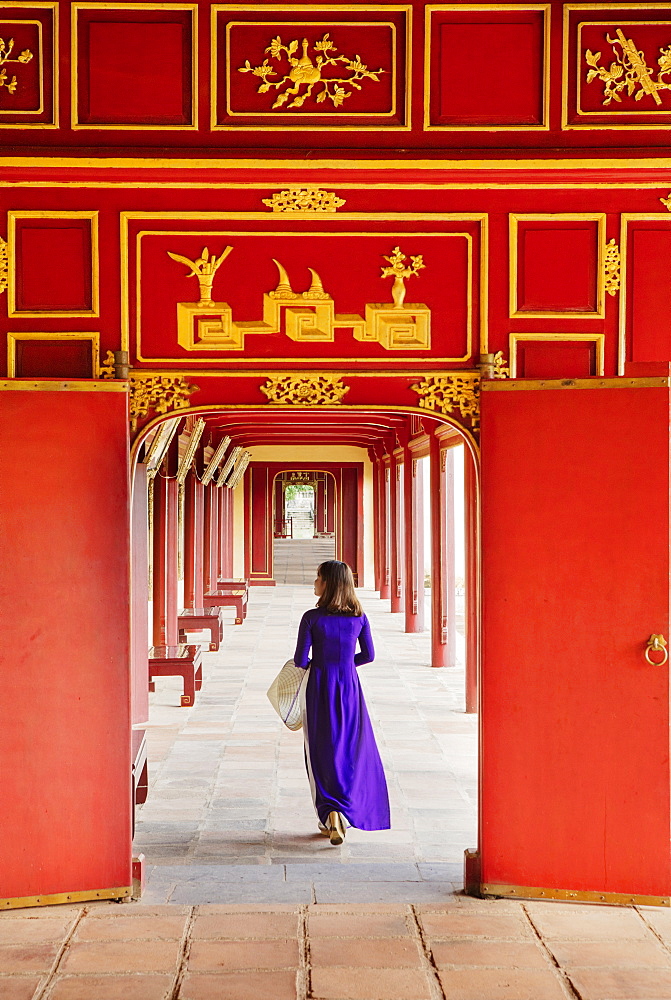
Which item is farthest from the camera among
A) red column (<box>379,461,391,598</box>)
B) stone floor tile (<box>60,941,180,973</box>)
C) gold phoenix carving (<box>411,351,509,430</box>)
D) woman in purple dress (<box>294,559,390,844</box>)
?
red column (<box>379,461,391,598</box>)

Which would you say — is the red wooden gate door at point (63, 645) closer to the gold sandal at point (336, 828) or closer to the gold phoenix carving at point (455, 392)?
the gold sandal at point (336, 828)

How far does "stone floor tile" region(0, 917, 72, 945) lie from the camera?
11.8 feet

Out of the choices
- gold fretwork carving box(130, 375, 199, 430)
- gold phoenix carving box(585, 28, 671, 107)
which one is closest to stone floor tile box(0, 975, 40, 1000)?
gold fretwork carving box(130, 375, 199, 430)

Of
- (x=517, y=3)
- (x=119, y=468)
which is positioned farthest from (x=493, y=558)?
(x=517, y=3)

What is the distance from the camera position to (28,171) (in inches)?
157

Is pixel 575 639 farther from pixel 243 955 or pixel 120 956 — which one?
pixel 120 956

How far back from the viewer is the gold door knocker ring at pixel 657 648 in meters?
3.93

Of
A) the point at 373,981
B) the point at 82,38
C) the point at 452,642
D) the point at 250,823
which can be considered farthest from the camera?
the point at 452,642

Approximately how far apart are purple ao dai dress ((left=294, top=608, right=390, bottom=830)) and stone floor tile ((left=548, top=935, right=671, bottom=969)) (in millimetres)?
1299

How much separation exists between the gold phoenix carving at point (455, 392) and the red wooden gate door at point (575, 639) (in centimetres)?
10

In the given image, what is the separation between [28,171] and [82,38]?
62cm

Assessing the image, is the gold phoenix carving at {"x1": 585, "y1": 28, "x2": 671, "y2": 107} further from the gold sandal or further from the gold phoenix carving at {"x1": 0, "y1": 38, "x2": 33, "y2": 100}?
the gold sandal

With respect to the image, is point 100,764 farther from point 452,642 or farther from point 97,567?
point 452,642

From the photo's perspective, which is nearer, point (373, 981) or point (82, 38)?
point (373, 981)
